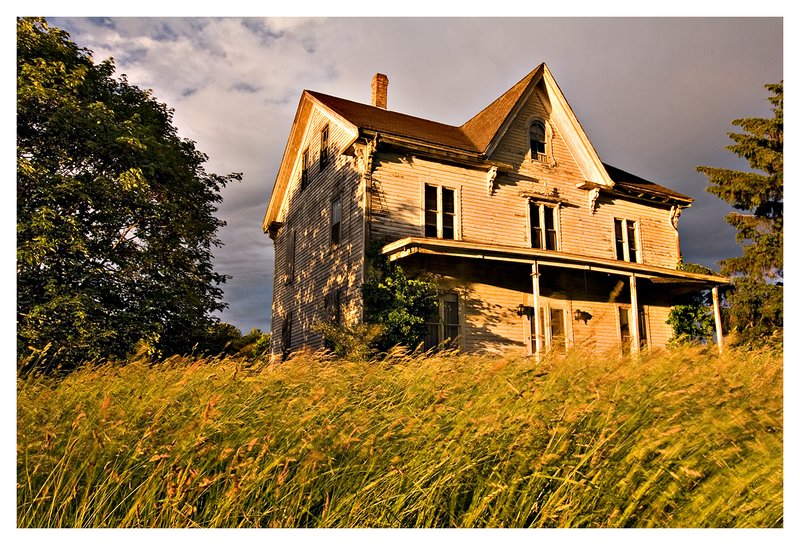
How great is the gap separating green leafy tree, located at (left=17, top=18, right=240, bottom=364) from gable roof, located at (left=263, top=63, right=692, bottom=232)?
18.8 ft

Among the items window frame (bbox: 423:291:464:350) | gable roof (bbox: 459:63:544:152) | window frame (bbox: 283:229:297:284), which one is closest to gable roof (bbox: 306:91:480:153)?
gable roof (bbox: 459:63:544:152)

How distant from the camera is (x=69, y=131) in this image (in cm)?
1225

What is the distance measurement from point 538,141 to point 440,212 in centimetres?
517

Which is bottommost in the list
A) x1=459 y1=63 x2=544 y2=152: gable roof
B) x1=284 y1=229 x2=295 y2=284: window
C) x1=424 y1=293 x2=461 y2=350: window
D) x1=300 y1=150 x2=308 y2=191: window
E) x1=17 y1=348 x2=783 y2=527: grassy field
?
x1=17 y1=348 x2=783 y2=527: grassy field

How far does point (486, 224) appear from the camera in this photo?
56.7ft

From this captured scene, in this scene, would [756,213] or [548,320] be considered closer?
[548,320]

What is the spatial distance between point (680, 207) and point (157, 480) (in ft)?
72.5

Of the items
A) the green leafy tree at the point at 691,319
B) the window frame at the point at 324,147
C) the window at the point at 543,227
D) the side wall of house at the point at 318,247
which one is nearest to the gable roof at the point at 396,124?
the side wall of house at the point at 318,247

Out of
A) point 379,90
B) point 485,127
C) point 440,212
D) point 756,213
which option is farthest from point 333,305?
point 756,213

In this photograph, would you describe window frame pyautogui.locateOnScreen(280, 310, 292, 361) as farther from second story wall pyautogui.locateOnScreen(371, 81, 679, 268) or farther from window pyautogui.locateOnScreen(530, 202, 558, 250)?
window pyautogui.locateOnScreen(530, 202, 558, 250)

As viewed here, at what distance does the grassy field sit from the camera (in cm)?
348

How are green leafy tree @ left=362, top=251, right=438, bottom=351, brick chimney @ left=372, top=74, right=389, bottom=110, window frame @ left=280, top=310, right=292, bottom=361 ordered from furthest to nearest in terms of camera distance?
brick chimney @ left=372, top=74, right=389, bottom=110 → window frame @ left=280, top=310, right=292, bottom=361 → green leafy tree @ left=362, top=251, right=438, bottom=351

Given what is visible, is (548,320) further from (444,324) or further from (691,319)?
(691,319)
